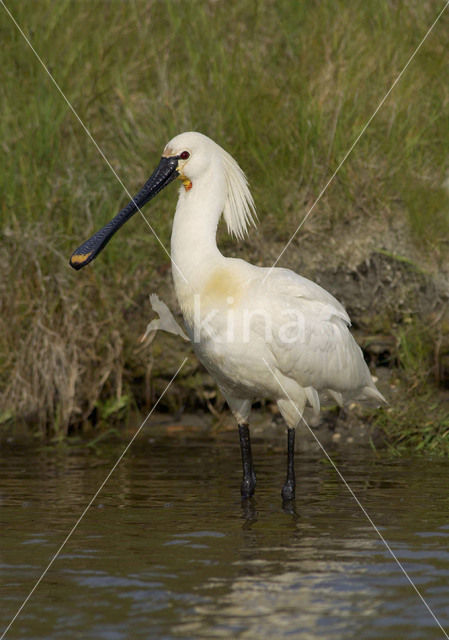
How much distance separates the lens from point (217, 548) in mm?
5281

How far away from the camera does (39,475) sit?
7.18m

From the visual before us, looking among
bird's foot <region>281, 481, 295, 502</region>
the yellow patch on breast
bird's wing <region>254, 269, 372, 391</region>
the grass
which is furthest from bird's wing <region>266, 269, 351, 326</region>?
the grass

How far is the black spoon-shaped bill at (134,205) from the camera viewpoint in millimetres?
6664

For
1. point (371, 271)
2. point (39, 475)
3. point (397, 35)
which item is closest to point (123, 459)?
point (39, 475)

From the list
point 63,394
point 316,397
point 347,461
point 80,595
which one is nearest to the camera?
point 80,595

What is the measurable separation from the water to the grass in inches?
33.7

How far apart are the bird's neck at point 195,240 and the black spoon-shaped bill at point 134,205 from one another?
0.24 metres

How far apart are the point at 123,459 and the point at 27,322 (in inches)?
50.7

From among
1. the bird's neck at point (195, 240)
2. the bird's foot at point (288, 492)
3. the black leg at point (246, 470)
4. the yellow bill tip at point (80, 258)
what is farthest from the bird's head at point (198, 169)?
the bird's foot at point (288, 492)

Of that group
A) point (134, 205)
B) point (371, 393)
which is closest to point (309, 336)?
point (371, 393)

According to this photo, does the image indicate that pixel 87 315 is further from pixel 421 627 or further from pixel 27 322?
pixel 421 627

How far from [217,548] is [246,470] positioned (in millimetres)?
1404

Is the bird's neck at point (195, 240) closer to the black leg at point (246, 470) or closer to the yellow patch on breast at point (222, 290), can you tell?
the yellow patch on breast at point (222, 290)

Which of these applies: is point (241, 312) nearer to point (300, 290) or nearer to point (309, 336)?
point (300, 290)
